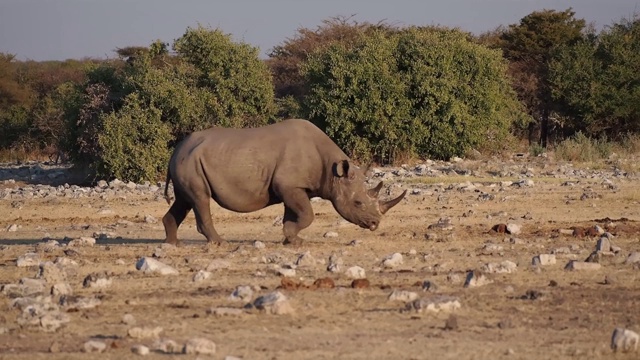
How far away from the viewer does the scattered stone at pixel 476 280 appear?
977 centimetres

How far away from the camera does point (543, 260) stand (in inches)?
433

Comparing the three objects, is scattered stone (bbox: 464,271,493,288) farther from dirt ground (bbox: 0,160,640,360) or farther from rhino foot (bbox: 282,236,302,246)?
rhino foot (bbox: 282,236,302,246)

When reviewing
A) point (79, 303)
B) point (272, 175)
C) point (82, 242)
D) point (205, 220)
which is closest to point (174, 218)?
point (205, 220)

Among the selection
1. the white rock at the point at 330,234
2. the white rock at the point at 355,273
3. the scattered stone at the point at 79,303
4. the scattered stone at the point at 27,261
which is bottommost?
the white rock at the point at 330,234

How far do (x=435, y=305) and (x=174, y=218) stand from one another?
6.08 meters

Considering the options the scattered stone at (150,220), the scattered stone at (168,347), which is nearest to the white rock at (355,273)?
the scattered stone at (168,347)

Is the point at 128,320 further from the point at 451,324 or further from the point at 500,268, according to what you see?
the point at 500,268

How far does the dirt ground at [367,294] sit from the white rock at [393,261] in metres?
0.08

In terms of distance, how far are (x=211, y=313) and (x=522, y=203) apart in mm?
10792

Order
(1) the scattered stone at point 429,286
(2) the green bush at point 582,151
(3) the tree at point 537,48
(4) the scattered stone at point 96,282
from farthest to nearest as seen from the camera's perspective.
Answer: (3) the tree at point 537,48, (2) the green bush at point 582,151, (4) the scattered stone at point 96,282, (1) the scattered stone at point 429,286

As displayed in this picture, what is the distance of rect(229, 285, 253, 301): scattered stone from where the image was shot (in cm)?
928

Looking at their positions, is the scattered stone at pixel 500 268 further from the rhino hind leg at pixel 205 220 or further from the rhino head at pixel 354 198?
the rhino hind leg at pixel 205 220

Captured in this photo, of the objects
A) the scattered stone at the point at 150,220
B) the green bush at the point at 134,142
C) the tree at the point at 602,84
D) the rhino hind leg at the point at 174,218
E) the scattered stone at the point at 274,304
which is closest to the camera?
the scattered stone at the point at 274,304

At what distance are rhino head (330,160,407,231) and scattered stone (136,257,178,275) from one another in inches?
125
